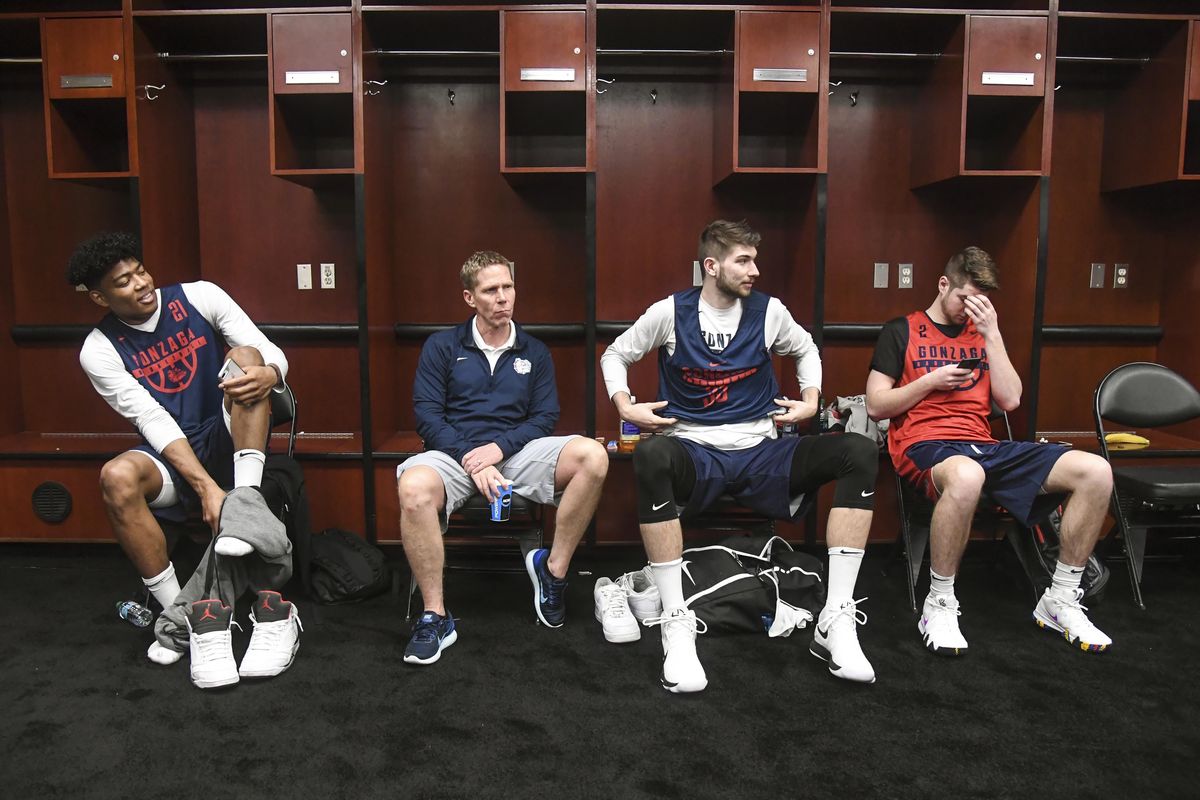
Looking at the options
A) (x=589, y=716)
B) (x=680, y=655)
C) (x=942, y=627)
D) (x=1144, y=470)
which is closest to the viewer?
(x=589, y=716)

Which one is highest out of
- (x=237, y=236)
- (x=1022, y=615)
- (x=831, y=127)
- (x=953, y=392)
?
(x=831, y=127)

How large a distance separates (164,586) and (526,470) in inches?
43.5

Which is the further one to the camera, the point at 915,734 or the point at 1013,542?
the point at 1013,542

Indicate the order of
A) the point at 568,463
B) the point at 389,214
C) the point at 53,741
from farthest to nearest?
the point at 389,214, the point at 568,463, the point at 53,741

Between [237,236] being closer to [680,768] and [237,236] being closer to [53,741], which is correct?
[53,741]

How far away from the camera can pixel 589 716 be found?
2.01 m

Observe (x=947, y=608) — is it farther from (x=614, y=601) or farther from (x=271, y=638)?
(x=271, y=638)

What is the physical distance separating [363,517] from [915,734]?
2114 mm

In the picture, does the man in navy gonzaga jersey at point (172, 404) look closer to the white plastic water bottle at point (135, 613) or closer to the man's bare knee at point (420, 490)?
the white plastic water bottle at point (135, 613)

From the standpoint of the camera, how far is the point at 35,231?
3586 mm

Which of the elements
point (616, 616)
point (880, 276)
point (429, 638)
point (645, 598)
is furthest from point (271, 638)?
point (880, 276)

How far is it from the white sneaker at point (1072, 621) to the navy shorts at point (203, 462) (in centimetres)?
254

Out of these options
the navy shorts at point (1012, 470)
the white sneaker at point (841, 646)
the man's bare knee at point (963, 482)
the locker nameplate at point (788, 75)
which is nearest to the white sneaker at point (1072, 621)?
the navy shorts at point (1012, 470)

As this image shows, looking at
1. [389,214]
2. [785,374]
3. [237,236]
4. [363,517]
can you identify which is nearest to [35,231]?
[237,236]
